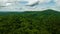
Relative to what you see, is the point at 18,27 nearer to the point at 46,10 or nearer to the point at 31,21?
the point at 31,21

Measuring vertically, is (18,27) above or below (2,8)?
below

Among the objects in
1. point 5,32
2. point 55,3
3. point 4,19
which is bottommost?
point 5,32

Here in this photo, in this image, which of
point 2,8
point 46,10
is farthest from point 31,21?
point 2,8

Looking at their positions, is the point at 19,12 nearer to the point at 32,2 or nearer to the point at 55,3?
the point at 32,2

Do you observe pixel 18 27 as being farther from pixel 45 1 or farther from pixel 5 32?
pixel 45 1

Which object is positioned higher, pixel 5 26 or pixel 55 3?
pixel 55 3

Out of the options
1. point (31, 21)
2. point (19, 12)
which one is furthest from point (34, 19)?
point (19, 12)
